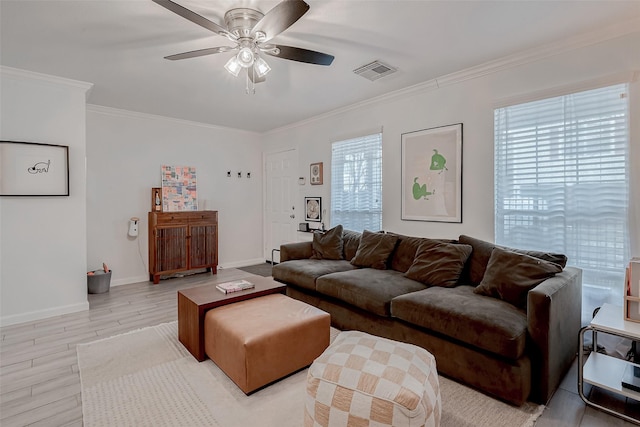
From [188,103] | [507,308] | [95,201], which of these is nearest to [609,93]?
[507,308]

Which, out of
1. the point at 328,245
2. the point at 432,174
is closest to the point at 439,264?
the point at 432,174

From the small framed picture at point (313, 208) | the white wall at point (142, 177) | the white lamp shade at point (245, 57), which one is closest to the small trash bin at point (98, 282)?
the white wall at point (142, 177)

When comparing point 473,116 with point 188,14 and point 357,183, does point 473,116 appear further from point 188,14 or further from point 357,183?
point 188,14

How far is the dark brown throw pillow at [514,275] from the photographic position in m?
2.21

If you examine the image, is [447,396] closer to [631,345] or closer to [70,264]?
[631,345]

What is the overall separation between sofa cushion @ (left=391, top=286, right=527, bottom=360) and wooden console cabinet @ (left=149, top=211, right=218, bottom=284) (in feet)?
11.8

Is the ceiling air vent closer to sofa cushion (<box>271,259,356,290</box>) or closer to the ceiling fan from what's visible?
the ceiling fan

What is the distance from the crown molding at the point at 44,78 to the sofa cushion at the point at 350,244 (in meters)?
3.46

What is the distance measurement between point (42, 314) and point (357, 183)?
3.98 meters

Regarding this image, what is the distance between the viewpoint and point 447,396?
2.01m

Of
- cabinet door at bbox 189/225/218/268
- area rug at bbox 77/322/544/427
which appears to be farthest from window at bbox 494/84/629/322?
cabinet door at bbox 189/225/218/268

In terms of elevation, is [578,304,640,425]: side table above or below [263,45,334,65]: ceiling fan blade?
below

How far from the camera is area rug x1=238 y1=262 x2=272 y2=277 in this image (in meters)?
5.34

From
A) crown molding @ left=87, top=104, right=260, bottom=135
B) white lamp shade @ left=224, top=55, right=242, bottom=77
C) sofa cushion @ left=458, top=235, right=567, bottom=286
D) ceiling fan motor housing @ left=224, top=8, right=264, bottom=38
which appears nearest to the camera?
ceiling fan motor housing @ left=224, top=8, right=264, bottom=38
